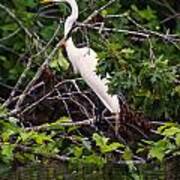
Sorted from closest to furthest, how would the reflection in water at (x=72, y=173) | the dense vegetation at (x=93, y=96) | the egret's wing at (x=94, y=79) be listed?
the dense vegetation at (x=93, y=96)
the reflection in water at (x=72, y=173)
the egret's wing at (x=94, y=79)

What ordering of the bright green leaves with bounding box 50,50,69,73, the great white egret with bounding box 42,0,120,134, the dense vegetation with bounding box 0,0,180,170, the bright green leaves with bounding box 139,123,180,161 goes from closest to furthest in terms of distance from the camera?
the bright green leaves with bounding box 139,123,180,161 → the dense vegetation with bounding box 0,0,180,170 → the bright green leaves with bounding box 50,50,69,73 → the great white egret with bounding box 42,0,120,134

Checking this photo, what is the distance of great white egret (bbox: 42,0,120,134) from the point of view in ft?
23.1

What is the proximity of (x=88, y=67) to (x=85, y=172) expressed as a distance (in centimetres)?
132

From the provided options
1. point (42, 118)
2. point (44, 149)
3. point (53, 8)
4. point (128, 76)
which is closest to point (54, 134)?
point (44, 149)

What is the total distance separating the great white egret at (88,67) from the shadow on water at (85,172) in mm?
701

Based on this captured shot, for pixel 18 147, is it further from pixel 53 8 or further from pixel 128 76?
pixel 53 8

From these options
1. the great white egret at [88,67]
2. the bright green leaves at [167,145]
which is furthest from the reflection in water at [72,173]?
the great white egret at [88,67]

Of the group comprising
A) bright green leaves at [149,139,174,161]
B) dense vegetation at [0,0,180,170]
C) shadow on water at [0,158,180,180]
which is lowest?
shadow on water at [0,158,180,180]

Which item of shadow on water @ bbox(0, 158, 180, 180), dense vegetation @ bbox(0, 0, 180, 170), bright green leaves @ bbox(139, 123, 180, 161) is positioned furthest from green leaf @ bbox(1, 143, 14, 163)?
bright green leaves @ bbox(139, 123, 180, 161)

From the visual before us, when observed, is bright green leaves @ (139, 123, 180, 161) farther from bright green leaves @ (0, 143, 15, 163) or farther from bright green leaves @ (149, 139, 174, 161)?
bright green leaves @ (0, 143, 15, 163)

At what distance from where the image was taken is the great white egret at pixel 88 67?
277 inches

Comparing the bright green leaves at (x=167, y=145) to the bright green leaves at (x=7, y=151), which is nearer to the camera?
the bright green leaves at (x=167, y=145)

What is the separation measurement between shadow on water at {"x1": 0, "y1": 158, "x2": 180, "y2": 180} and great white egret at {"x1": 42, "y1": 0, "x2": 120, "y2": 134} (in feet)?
2.30

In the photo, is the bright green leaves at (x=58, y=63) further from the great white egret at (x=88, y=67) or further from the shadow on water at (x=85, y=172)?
the shadow on water at (x=85, y=172)
